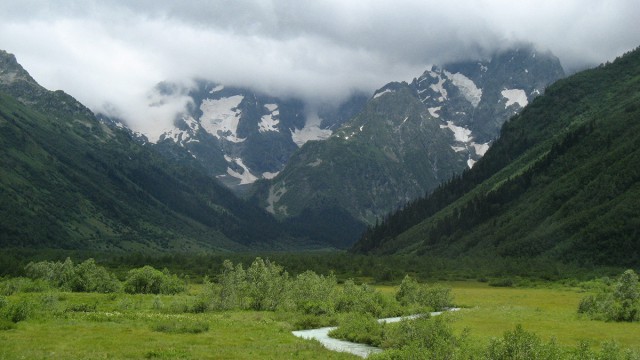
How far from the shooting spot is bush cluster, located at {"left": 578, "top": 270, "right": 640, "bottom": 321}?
9131 cm

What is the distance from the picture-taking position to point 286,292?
376 ft

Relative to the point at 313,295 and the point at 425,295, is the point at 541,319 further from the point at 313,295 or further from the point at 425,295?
the point at 313,295

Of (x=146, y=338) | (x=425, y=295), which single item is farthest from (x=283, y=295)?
(x=146, y=338)

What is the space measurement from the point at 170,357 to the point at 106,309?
4821 centimetres

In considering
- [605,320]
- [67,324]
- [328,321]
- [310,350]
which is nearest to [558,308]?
[605,320]

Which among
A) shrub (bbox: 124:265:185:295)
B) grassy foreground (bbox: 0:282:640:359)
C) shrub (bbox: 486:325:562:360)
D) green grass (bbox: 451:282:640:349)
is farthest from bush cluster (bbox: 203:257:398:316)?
shrub (bbox: 486:325:562:360)

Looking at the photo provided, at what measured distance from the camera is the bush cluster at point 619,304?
300ft

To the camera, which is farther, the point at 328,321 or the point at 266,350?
the point at 328,321

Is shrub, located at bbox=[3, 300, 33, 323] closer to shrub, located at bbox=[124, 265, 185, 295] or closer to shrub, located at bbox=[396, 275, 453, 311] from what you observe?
shrub, located at bbox=[124, 265, 185, 295]

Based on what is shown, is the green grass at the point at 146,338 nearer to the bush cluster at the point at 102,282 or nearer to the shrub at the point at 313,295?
the shrub at the point at 313,295

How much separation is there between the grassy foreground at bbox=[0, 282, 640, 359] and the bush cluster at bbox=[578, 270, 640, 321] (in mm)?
2757

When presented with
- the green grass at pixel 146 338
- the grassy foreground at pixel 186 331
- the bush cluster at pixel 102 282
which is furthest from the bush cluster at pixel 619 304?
the bush cluster at pixel 102 282

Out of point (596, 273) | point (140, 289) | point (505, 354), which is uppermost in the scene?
point (596, 273)

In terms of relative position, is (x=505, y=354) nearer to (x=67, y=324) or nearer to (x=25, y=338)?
(x=25, y=338)
